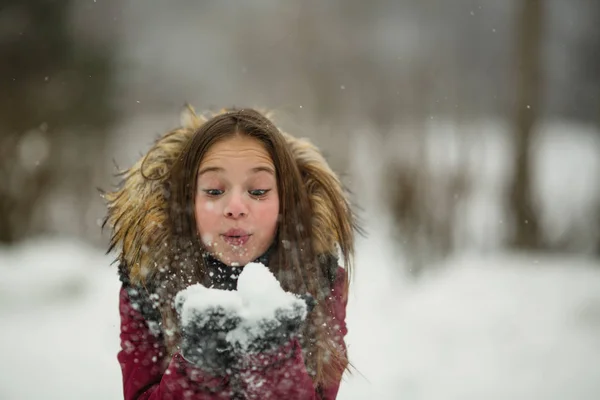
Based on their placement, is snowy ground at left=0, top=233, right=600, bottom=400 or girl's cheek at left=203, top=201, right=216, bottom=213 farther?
snowy ground at left=0, top=233, right=600, bottom=400

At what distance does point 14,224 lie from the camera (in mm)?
8555

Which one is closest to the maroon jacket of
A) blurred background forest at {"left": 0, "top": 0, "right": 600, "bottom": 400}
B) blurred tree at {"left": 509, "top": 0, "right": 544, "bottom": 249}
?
blurred background forest at {"left": 0, "top": 0, "right": 600, "bottom": 400}

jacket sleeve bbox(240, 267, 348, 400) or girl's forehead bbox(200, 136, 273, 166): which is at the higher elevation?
girl's forehead bbox(200, 136, 273, 166)

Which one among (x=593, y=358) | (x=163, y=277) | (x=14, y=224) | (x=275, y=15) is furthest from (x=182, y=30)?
(x=163, y=277)

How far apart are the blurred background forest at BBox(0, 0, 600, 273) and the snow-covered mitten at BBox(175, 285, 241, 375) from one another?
18.6 feet

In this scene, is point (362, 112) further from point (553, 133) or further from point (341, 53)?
point (553, 133)

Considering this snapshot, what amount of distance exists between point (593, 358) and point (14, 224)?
725cm

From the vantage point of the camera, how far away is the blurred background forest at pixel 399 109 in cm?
759

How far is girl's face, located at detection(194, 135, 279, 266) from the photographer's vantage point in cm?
185

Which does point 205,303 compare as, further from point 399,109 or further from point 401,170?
point 399,109

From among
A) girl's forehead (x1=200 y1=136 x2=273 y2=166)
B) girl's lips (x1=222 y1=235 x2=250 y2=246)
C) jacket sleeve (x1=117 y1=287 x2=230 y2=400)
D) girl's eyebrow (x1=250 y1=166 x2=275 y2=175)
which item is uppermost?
girl's forehead (x1=200 y1=136 x2=273 y2=166)

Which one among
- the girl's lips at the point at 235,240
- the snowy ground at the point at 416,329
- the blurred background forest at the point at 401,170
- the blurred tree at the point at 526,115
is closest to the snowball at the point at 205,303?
the girl's lips at the point at 235,240

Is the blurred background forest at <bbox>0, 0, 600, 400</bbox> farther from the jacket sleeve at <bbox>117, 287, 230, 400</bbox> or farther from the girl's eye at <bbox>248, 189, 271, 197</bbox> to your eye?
the girl's eye at <bbox>248, 189, 271, 197</bbox>

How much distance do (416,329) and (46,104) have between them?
21.0ft
